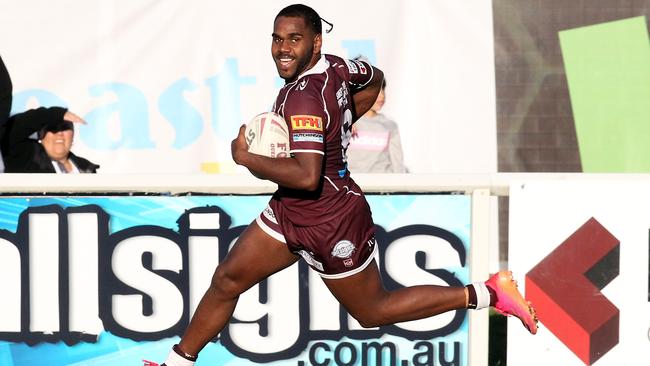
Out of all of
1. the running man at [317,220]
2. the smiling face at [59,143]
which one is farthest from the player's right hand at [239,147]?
the smiling face at [59,143]

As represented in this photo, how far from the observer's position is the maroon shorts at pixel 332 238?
6719mm

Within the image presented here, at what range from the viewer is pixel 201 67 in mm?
11844

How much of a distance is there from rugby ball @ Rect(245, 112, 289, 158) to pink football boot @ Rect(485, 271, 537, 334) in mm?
1533

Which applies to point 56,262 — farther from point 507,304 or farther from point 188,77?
point 188,77

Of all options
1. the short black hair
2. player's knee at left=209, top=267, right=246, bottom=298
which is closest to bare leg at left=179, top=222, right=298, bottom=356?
player's knee at left=209, top=267, right=246, bottom=298

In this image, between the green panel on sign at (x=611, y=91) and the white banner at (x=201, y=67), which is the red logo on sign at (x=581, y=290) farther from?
the green panel on sign at (x=611, y=91)

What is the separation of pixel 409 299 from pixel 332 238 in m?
0.62

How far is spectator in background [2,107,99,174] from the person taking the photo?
11680mm

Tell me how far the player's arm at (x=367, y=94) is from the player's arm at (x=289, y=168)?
88cm

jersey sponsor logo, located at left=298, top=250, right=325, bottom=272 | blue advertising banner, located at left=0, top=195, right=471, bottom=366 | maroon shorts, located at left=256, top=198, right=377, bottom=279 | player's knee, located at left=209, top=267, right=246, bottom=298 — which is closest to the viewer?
maroon shorts, located at left=256, top=198, right=377, bottom=279

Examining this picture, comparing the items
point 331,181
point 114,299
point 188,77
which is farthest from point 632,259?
point 188,77

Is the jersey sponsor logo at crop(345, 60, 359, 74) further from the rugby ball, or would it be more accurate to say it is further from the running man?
the rugby ball

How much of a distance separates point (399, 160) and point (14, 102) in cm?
345

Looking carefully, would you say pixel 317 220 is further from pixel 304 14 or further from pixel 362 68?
pixel 304 14
